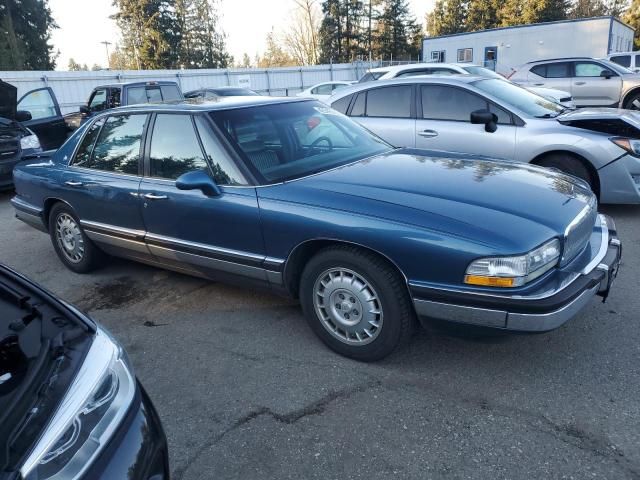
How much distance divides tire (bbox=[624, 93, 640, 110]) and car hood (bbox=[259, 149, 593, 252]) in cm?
1110

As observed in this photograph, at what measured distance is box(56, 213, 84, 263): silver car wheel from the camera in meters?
4.73

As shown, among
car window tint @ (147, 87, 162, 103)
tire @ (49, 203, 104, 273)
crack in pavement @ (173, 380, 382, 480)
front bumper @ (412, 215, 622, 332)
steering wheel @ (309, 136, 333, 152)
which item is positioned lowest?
crack in pavement @ (173, 380, 382, 480)

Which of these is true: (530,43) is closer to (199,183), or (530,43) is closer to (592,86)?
(592,86)

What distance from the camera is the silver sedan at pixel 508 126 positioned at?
548 centimetres

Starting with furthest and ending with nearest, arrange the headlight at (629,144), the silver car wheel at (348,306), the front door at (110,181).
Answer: the headlight at (629,144)
the front door at (110,181)
the silver car wheel at (348,306)

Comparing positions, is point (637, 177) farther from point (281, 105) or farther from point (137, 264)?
point (137, 264)

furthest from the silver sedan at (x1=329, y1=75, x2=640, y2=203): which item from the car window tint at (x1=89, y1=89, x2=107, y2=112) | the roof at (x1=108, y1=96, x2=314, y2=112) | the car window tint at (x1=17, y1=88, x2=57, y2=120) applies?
the car window tint at (x1=17, y1=88, x2=57, y2=120)

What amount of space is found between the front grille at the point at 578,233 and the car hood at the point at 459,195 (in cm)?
5

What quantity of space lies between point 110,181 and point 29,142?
598 cm

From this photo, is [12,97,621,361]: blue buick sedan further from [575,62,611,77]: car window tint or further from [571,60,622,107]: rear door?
[575,62,611,77]: car window tint

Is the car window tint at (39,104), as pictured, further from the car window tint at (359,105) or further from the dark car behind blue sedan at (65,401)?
the dark car behind blue sedan at (65,401)

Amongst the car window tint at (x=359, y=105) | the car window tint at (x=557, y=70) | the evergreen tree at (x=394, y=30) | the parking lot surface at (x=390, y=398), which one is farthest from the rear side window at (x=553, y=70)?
the evergreen tree at (x=394, y=30)

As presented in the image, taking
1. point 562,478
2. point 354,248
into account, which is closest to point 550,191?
point 354,248

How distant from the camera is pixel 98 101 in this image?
11.8 m
